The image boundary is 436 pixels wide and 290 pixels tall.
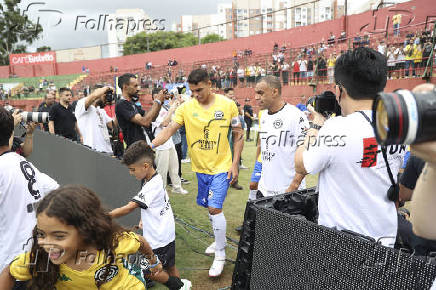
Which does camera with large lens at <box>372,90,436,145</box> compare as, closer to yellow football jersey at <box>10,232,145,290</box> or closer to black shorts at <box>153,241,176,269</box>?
yellow football jersey at <box>10,232,145,290</box>

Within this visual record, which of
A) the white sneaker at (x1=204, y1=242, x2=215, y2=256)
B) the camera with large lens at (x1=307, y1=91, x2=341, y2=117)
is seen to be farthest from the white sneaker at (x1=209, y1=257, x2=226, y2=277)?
the camera with large lens at (x1=307, y1=91, x2=341, y2=117)

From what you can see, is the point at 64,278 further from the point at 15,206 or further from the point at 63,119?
the point at 63,119

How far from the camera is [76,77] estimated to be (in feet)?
136

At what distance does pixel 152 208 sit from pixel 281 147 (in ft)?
5.22

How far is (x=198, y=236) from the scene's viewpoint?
4.48m

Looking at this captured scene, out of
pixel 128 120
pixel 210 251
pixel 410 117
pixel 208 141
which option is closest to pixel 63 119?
pixel 128 120

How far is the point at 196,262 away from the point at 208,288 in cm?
57

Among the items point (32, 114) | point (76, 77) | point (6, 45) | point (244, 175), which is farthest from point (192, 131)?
point (6, 45)

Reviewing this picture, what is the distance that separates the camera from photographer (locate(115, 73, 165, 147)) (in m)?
4.09

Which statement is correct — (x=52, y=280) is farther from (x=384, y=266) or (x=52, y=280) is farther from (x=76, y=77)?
(x=76, y=77)

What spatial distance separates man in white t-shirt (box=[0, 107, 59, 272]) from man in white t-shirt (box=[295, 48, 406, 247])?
1.88 metres

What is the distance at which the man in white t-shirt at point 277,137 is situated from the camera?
12.1 ft

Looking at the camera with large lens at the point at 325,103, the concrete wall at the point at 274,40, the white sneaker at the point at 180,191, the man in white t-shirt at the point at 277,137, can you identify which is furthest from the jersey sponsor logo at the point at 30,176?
the concrete wall at the point at 274,40

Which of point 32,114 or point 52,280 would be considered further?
point 32,114
